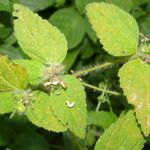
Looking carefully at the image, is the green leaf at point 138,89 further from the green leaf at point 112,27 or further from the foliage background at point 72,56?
the foliage background at point 72,56

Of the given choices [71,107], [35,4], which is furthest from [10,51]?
[71,107]

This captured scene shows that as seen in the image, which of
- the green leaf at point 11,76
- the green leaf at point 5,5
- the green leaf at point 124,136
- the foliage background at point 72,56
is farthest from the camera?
the foliage background at point 72,56

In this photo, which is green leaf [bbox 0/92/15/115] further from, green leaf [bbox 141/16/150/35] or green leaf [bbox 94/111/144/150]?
green leaf [bbox 141/16/150/35]

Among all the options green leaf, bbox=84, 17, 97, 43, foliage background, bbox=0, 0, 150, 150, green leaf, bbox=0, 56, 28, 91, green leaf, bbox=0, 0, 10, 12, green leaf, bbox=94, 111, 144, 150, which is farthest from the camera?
green leaf, bbox=84, 17, 97, 43

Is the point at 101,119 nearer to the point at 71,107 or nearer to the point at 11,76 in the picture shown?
the point at 71,107

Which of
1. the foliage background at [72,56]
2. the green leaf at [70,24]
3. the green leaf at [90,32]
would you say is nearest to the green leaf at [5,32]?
the foliage background at [72,56]

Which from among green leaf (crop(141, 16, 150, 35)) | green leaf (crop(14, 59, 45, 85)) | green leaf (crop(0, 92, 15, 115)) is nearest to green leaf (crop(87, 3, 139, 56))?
green leaf (crop(14, 59, 45, 85))
